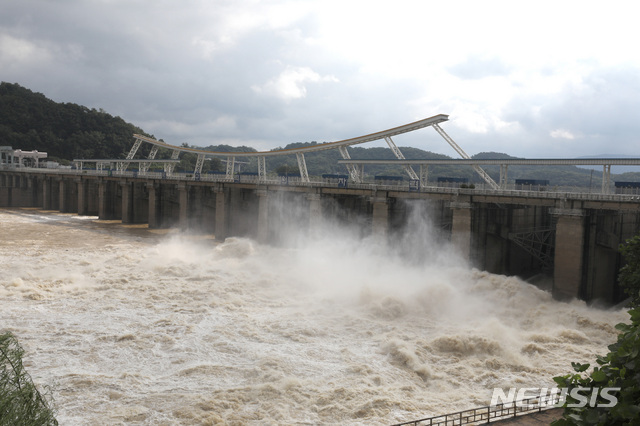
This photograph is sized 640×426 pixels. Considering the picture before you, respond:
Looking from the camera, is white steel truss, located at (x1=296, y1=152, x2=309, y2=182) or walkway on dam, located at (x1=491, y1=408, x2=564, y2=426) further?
white steel truss, located at (x1=296, y1=152, x2=309, y2=182)

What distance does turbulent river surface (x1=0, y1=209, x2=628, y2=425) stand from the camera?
1802cm

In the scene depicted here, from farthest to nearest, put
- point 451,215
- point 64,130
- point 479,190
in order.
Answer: point 64,130, point 451,215, point 479,190

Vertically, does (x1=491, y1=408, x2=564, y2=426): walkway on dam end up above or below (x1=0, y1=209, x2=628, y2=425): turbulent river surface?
above

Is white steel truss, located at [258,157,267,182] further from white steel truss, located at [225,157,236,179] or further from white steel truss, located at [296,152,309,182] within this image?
white steel truss, located at [296,152,309,182]

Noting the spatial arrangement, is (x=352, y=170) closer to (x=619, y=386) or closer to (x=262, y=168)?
(x=262, y=168)

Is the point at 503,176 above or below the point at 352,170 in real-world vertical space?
below

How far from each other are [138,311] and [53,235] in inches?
1418

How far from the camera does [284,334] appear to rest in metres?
25.5

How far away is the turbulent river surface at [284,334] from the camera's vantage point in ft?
59.1

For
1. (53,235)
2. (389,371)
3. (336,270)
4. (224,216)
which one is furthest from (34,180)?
(389,371)

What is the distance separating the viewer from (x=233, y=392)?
18.5 m

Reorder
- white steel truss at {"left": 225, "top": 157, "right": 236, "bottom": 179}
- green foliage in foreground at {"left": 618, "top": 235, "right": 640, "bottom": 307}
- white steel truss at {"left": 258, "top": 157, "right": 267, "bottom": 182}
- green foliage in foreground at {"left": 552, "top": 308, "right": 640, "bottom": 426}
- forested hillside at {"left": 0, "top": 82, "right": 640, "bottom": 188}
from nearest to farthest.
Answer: green foliage in foreground at {"left": 552, "top": 308, "right": 640, "bottom": 426} < green foliage in foreground at {"left": 618, "top": 235, "right": 640, "bottom": 307} < white steel truss at {"left": 258, "top": 157, "right": 267, "bottom": 182} < white steel truss at {"left": 225, "top": 157, "right": 236, "bottom": 179} < forested hillside at {"left": 0, "top": 82, "right": 640, "bottom": 188}

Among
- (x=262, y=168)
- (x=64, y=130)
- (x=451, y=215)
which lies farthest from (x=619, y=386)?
(x=64, y=130)

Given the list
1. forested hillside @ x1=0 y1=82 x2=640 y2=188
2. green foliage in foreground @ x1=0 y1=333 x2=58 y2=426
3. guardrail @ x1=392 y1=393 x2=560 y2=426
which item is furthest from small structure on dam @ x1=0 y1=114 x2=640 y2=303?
forested hillside @ x1=0 y1=82 x2=640 y2=188
